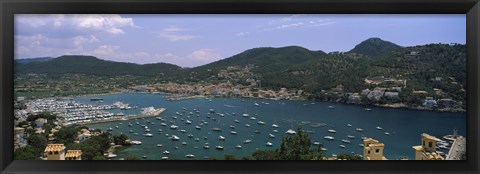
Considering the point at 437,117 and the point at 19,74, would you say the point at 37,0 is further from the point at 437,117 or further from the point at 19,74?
the point at 437,117

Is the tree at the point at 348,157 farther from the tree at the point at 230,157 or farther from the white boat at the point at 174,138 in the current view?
the white boat at the point at 174,138

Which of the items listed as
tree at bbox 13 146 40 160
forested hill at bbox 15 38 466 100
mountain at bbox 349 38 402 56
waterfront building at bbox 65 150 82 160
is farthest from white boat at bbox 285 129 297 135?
tree at bbox 13 146 40 160

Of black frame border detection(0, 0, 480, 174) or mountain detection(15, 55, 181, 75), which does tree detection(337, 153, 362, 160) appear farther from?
mountain detection(15, 55, 181, 75)

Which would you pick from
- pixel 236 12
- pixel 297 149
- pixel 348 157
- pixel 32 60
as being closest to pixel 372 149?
pixel 348 157

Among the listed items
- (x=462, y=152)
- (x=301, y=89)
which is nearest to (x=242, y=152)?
(x=301, y=89)

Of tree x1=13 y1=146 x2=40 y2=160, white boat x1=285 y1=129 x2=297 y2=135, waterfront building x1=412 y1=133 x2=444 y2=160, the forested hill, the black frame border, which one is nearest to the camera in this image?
the black frame border
